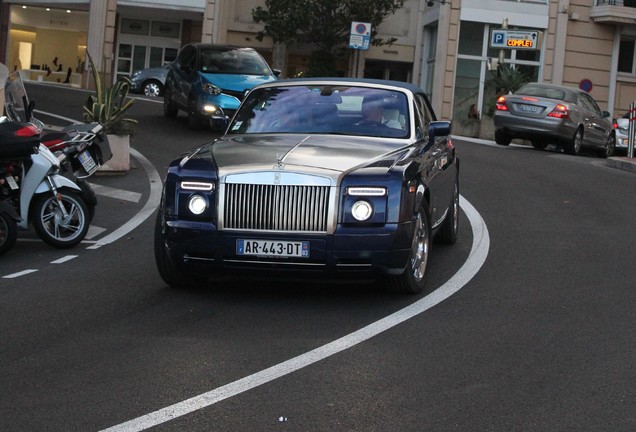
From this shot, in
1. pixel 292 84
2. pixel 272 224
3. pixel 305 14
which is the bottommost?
pixel 272 224

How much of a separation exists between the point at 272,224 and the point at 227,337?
1096mm

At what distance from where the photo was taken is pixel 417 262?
8617 millimetres

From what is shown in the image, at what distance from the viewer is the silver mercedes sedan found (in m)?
26.2

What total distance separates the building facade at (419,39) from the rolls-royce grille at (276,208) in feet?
131

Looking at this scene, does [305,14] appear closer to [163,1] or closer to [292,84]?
[163,1]

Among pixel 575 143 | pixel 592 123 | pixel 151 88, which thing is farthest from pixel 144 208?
pixel 151 88

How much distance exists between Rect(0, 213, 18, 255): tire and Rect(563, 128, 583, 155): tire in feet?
60.9

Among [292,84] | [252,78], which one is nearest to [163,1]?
[252,78]

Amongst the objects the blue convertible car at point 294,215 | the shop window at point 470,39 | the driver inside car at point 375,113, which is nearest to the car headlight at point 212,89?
A: the driver inside car at point 375,113

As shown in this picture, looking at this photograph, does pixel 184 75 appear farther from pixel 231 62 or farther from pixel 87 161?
pixel 87 161

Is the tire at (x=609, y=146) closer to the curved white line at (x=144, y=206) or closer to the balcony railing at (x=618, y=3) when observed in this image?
the curved white line at (x=144, y=206)

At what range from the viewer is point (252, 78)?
22875mm

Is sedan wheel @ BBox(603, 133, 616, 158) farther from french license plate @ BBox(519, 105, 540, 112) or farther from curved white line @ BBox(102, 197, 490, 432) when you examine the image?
curved white line @ BBox(102, 197, 490, 432)

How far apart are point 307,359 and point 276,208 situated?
5.37 ft
